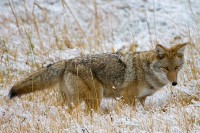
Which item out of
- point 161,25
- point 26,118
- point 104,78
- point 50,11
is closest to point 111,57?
point 104,78

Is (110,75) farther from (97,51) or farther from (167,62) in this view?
(97,51)

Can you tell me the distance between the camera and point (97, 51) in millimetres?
9359

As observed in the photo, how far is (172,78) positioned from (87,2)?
7.56 metres

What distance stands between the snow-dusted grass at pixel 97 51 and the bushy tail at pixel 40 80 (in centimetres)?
24

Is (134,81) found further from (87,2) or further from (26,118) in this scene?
(87,2)

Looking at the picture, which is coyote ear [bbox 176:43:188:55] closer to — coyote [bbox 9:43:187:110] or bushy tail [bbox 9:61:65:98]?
coyote [bbox 9:43:187:110]

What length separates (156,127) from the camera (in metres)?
4.83

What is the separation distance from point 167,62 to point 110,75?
831mm

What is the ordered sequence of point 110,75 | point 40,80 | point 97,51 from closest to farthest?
point 40,80
point 110,75
point 97,51

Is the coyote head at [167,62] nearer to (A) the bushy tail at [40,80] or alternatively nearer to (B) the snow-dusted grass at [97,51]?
(B) the snow-dusted grass at [97,51]

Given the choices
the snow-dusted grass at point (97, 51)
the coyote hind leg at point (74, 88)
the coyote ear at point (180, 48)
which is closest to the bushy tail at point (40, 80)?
the coyote hind leg at point (74, 88)

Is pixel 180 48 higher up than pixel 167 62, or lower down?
higher up

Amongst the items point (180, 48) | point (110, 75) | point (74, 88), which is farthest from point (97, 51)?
point (74, 88)

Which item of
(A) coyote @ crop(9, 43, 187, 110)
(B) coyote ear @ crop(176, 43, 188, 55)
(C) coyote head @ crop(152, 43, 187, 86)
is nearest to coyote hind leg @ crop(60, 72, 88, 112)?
(A) coyote @ crop(9, 43, 187, 110)
